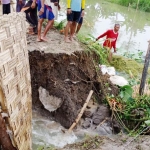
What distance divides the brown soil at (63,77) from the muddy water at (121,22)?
3.98m

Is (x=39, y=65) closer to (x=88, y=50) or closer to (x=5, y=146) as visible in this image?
(x=88, y=50)

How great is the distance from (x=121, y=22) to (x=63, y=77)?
9614 millimetres

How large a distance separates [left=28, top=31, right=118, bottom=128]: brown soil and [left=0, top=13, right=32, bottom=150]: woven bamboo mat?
1.53m

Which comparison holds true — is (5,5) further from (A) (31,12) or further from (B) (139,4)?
(B) (139,4)

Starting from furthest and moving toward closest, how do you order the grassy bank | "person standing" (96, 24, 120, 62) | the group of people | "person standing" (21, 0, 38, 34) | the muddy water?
the grassy bank < the muddy water < "person standing" (96, 24, 120, 62) < "person standing" (21, 0, 38, 34) < the group of people

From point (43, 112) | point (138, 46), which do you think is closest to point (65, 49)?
point (43, 112)

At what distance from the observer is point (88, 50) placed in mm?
5152

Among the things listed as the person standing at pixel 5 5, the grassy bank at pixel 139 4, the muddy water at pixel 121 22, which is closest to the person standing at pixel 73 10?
the person standing at pixel 5 5

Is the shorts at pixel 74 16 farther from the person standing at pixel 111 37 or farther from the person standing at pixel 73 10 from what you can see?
the person standing at pixel 111 37

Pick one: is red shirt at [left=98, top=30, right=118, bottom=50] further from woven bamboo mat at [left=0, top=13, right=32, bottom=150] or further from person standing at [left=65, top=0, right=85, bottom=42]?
woven bamboo mat at [left=0, top=13, right=32, bottom=150]

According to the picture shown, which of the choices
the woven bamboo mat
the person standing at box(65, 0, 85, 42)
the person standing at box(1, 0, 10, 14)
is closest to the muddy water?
the person standing at box(65, 0, 85, 42)

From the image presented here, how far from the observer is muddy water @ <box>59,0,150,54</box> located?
405 inches

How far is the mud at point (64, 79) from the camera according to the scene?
461 centimetres

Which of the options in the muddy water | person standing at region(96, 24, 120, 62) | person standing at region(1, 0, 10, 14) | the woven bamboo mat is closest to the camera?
the woven bamboo mat
